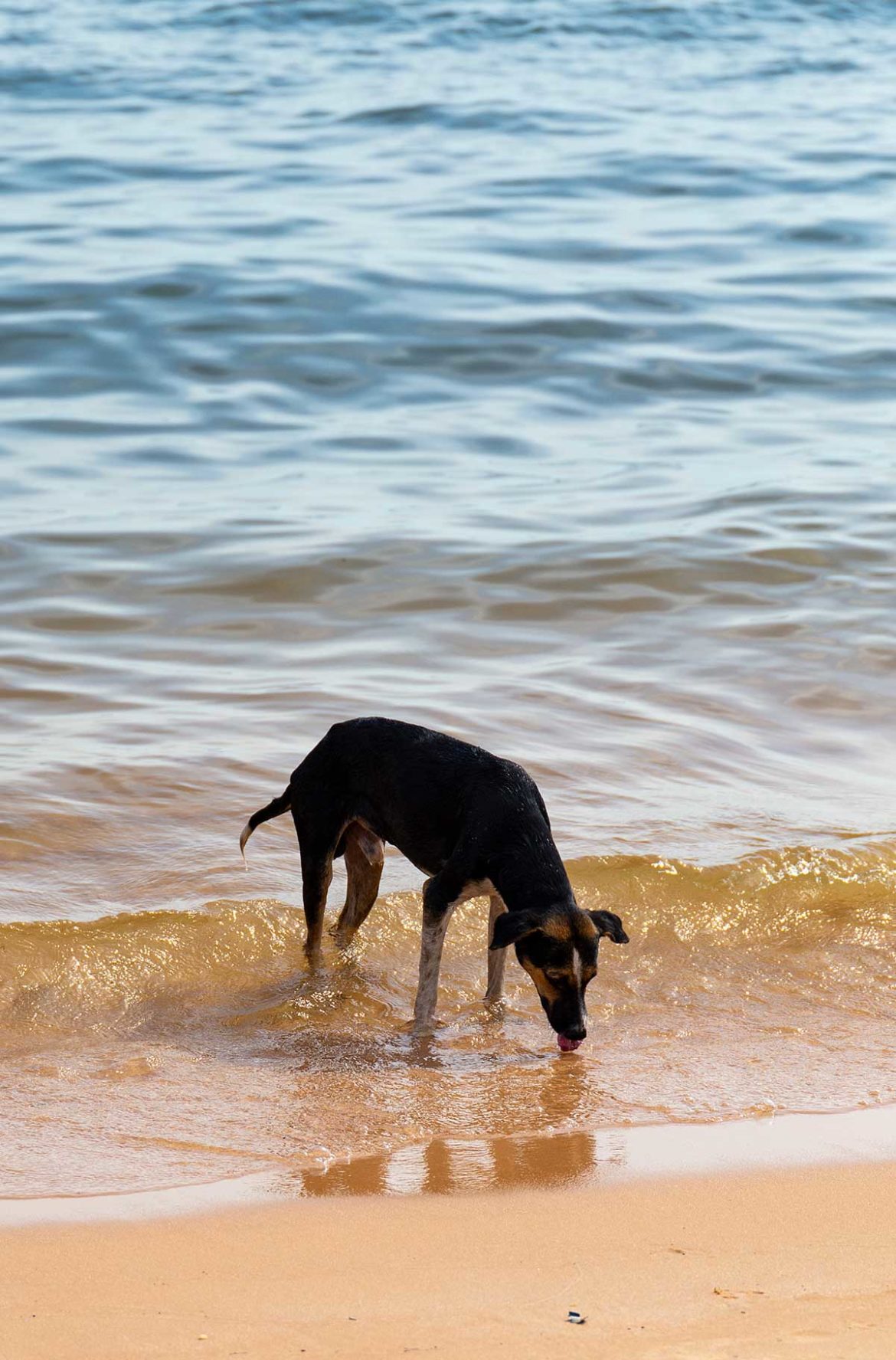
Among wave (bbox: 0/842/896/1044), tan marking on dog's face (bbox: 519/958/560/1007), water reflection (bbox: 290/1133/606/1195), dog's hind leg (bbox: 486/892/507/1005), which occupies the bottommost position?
wave (bbox: 0/842/896/1044)

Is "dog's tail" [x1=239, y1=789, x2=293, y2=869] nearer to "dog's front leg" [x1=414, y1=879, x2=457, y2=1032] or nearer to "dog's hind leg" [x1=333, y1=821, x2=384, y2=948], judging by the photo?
"dog's hind leg" [x1=333, y1=821, x2=384, y2=948]

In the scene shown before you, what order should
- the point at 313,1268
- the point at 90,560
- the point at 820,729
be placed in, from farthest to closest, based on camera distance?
the point at 90,560 < the point at 820,729 < the point at 313,1268

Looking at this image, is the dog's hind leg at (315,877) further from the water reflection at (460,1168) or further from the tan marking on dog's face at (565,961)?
the water reflection at (460,1168)

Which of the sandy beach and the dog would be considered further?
the dog

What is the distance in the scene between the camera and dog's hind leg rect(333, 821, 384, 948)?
6.28 meters

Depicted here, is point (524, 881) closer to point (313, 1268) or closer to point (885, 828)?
point (313, 1268)

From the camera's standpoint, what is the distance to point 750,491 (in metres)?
13.0

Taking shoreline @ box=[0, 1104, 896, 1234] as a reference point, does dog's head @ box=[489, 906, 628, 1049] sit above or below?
above

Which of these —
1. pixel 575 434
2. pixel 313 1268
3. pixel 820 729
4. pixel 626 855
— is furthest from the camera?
pixel 575 434

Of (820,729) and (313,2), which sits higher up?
(313,2)

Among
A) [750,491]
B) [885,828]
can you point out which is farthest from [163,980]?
[750,491]

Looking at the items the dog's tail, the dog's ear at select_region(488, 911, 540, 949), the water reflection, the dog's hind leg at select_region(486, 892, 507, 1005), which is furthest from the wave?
the water reflection

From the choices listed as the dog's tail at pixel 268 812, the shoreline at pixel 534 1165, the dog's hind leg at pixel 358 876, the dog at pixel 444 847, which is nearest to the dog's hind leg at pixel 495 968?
the dog at pixel 444 847

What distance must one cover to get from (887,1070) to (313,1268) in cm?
220
